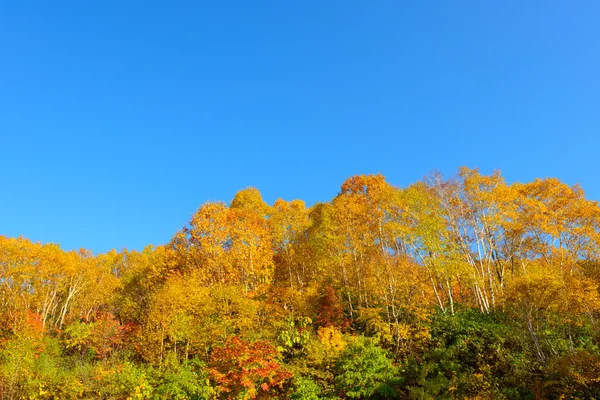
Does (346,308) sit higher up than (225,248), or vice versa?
(225,248)

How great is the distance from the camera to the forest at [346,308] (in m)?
17.0

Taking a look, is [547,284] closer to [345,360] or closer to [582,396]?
[582,396]

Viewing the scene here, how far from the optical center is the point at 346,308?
27.2 meters

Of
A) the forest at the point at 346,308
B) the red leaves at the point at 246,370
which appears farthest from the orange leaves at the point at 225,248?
the red leaves at the point at 246,370

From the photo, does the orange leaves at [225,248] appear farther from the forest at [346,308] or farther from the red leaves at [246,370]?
the red leaves at [246,370]

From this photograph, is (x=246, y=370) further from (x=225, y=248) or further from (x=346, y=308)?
(x=225, y=248)

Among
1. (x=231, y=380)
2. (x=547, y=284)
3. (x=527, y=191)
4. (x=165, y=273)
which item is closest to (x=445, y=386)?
(x=547, y=284)

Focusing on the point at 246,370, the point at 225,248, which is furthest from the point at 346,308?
the point at 246,370

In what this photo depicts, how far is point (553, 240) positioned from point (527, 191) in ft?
14.9

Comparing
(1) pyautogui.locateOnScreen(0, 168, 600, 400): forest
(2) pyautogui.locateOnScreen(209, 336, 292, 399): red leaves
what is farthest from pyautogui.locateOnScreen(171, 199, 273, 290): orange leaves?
(2) pyautogui.locateOnScreen(209, 336, 292, 399): red leaves

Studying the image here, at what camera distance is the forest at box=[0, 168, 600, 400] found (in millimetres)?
17016

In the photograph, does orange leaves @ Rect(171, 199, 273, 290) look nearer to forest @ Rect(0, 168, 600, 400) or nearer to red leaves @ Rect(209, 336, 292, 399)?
forest @ Rect(0, 168, 600, 400)

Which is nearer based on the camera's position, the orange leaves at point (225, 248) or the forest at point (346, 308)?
the forest at point (346, 308)

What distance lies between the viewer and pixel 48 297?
3475 cm
